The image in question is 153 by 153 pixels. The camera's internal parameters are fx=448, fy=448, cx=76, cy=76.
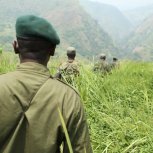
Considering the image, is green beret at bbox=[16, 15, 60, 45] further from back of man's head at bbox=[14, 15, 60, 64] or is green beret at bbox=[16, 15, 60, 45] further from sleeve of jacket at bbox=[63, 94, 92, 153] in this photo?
sleeve of jacket at bbox=[63, 94, 92, 153]

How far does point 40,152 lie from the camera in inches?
80.2

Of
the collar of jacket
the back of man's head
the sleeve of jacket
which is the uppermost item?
the back of man's head

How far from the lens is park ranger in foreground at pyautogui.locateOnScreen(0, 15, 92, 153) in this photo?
2.01 m

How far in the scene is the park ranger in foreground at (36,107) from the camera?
2010 millimetres

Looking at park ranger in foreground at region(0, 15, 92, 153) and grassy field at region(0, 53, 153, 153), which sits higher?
park ranger in foreground at region(0, 15, 92, 153)

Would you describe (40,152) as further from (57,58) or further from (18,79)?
(57,58)

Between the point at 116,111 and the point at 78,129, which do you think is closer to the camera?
the point at 78,129

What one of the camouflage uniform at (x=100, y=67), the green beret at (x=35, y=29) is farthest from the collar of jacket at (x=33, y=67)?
the camouflage uniform at (x=100, y=67)

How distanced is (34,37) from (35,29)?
1.5 inches

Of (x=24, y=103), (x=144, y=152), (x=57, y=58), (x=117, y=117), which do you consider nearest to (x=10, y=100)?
(x=24, y=103)

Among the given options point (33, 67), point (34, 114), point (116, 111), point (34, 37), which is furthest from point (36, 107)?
point (116, 111)

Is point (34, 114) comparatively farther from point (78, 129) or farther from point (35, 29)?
point (35, 29)

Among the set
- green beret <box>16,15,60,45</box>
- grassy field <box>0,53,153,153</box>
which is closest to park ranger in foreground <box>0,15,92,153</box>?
green beret <box>16,15,60,45</box>

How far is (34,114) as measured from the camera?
2.02m
